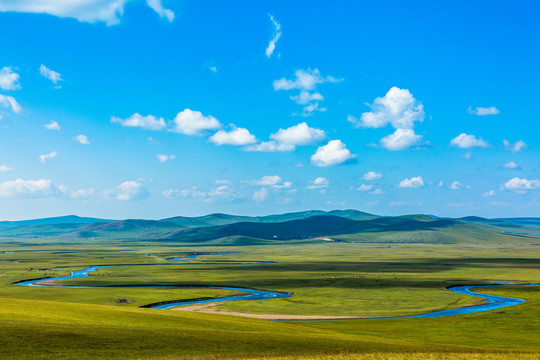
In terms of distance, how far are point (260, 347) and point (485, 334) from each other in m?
35.1

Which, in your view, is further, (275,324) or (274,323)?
(274,323)

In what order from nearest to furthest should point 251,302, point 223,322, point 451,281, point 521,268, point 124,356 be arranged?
point 124,356 < point 223,322 < point 251,302 < point 451,281 < point 521,268

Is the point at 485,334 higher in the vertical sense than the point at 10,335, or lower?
lower

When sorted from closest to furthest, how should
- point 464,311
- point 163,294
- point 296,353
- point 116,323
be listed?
point 296,353 < point 116,323 < point 464,311 < point 163,294

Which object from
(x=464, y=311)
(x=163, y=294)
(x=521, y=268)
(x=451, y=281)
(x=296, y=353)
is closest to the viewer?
(x=296, y=353)

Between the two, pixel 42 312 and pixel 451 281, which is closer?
pixel 42 312

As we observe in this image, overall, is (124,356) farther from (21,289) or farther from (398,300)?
(21,289)

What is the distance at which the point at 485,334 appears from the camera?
66.1 metres

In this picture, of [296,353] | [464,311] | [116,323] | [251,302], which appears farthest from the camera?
[251,302]

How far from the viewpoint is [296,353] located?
143 ft

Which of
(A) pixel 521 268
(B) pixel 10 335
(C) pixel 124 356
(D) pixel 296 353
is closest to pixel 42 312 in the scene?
(B) pixel 10 335

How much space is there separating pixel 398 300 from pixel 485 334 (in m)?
38.6

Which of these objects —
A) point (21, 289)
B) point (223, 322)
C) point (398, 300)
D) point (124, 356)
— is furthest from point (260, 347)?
point (21, 289)

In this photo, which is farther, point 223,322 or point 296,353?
point 223,322
